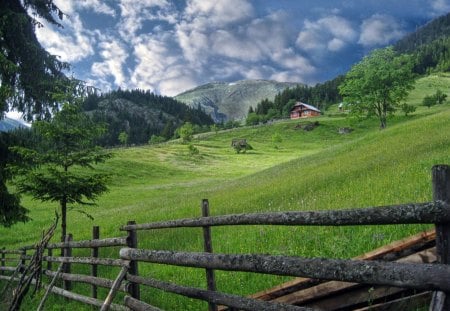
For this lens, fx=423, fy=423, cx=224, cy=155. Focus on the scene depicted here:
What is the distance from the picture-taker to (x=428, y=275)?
303 centimetres

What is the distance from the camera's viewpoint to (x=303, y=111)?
589 feet

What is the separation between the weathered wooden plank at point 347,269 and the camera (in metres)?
3.03

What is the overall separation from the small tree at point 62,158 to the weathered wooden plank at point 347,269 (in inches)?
435

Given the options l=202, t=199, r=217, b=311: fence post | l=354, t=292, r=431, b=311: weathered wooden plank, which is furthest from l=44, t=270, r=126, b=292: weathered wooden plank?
l=354, t=292, r=431, b=311: weathered wooden plank

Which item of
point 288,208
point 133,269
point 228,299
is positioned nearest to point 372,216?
point 228,299

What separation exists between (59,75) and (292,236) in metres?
12.2

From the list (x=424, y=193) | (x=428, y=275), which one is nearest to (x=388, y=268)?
(x=428, y=275)

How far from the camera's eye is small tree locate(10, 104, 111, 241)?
1505 cm

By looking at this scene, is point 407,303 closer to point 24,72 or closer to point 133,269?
point 133,269

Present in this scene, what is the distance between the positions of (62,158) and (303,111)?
555ft

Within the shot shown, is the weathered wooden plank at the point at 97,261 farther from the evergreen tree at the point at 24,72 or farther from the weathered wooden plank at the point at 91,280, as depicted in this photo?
the evergreen tree at the point at 24,72

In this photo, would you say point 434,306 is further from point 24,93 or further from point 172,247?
point 24,93

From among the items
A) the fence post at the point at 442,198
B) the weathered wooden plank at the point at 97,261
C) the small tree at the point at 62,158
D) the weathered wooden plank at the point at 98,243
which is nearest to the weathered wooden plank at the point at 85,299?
the weathered wooden plank at the point at 97,261

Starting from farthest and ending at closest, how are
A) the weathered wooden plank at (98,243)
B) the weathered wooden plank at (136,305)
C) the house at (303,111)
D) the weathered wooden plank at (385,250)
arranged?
the house at (303,111) → the weathered wooden plank at (98,243) → the weathered wooden plank at (136,305) → the weathered wooden plank at (385,250)
